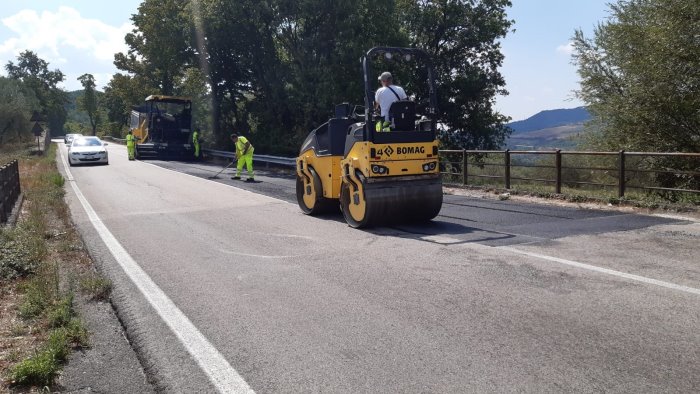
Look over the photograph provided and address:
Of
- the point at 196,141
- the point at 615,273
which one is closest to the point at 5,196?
the point at 615,273

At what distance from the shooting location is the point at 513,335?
4.55 metres

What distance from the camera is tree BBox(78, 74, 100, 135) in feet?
380

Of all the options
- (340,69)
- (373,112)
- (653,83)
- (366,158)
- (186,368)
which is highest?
(340,69)

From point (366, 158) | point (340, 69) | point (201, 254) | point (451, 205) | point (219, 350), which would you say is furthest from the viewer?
point (340, 69)

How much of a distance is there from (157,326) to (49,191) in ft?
41.2

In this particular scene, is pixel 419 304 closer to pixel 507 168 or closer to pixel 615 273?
pixel 615 273

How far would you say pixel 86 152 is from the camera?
96.1 feet

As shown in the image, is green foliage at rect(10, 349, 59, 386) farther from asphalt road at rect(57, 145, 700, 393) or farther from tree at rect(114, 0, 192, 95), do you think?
tree at rect(114, 0, 192, 95)

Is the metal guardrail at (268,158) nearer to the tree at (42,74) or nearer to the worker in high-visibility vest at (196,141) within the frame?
the worker in high-visibility vest at (196,141)

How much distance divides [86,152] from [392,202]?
24.1 metres

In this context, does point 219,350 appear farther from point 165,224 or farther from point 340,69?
point 340,69

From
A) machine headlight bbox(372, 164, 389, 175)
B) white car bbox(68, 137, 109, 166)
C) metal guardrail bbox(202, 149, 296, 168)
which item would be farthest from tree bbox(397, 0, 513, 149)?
machine headlight bbox(372, 164, 389, 175)

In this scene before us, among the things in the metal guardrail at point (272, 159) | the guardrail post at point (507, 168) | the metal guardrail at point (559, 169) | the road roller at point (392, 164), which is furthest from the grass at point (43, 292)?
the metal guardrail at point (272, 159)

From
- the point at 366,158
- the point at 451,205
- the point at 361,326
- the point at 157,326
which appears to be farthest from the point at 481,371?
the point at 451,205
